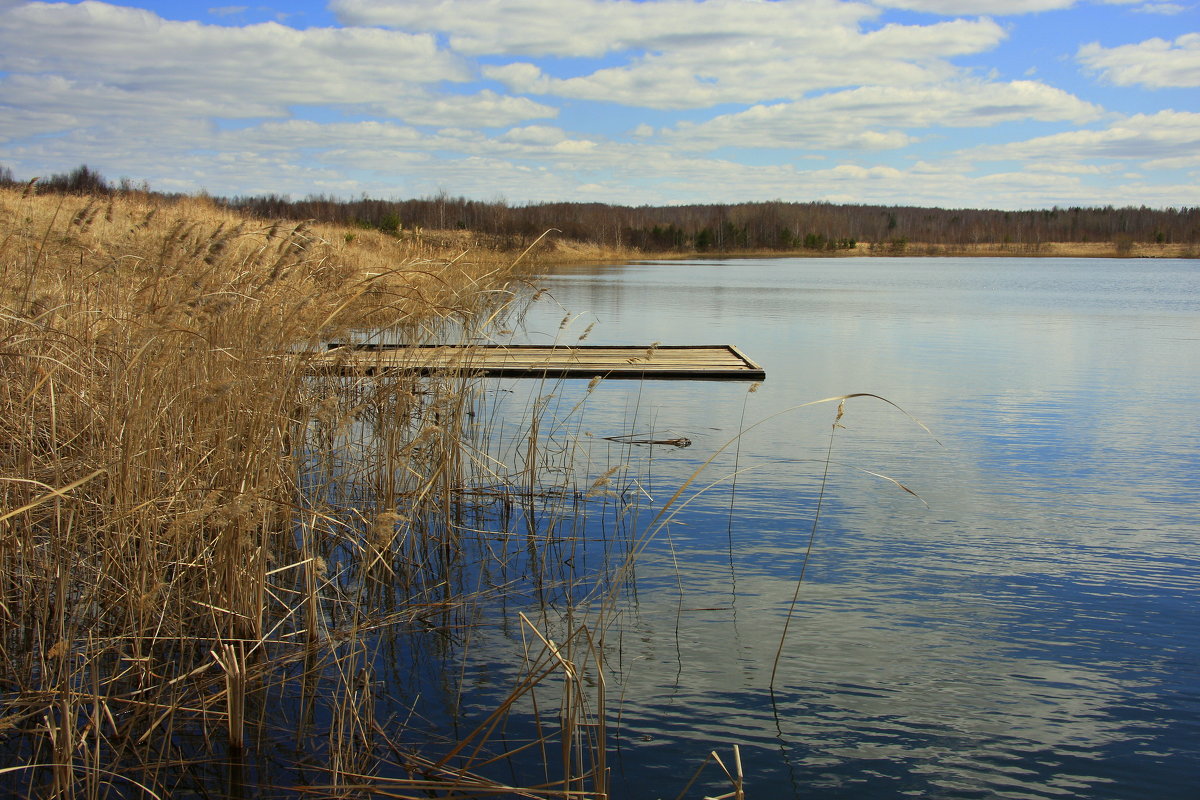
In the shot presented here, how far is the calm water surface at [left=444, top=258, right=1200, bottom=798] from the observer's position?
104 inches

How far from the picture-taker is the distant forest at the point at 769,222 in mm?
57688

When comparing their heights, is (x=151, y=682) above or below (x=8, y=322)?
below

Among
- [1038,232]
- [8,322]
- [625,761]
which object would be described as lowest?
[625,761]

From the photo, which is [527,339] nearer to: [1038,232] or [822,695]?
[822,695]

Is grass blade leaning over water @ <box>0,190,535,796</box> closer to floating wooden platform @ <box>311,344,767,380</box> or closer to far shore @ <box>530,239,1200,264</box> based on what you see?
floating wooden platform @ <box>311,344,767,380</box>

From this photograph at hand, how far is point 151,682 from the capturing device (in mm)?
2732

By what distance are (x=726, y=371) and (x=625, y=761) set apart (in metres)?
6.07

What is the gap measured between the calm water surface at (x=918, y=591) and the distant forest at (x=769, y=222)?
40.7 meters

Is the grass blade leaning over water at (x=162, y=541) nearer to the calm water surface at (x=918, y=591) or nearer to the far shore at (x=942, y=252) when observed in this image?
the calm water surface at (x=918, y=591)

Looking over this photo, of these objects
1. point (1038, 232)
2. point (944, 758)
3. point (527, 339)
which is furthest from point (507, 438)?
point (1038, 232)

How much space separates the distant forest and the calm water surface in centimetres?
4065

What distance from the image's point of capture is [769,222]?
268 ft

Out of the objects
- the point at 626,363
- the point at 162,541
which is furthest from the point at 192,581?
the point at 626,363

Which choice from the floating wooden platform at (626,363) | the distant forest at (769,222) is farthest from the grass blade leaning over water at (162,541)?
the distant forest at (769,222)
